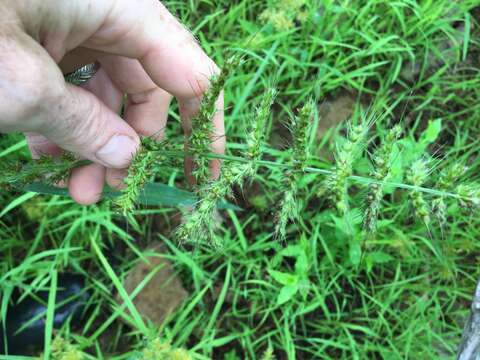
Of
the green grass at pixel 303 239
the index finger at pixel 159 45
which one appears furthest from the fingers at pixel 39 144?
the index finger at pixel 159 45

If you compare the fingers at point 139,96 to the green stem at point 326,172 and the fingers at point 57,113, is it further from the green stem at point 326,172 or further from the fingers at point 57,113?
the green stem at point 326,172

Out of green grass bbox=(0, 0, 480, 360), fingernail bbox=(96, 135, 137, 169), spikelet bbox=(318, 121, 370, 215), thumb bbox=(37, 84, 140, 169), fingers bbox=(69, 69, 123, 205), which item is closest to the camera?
spikelet bbox=(318, 121, 370, 215)

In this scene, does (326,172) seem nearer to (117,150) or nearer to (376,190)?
(376,190)

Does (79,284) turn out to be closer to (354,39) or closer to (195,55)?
(195,55)

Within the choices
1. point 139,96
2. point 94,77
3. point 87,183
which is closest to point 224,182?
point 87,183

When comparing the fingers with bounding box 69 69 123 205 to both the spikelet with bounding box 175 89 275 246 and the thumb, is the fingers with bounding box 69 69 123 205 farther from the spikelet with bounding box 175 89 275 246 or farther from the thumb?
the spikelet with bounding box 175 89 275 246

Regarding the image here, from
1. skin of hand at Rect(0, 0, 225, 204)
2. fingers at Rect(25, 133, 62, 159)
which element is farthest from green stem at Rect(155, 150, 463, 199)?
fingers at Rect(25, 133, 62, 159)

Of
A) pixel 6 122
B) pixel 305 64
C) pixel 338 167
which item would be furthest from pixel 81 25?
pixel 305 64
